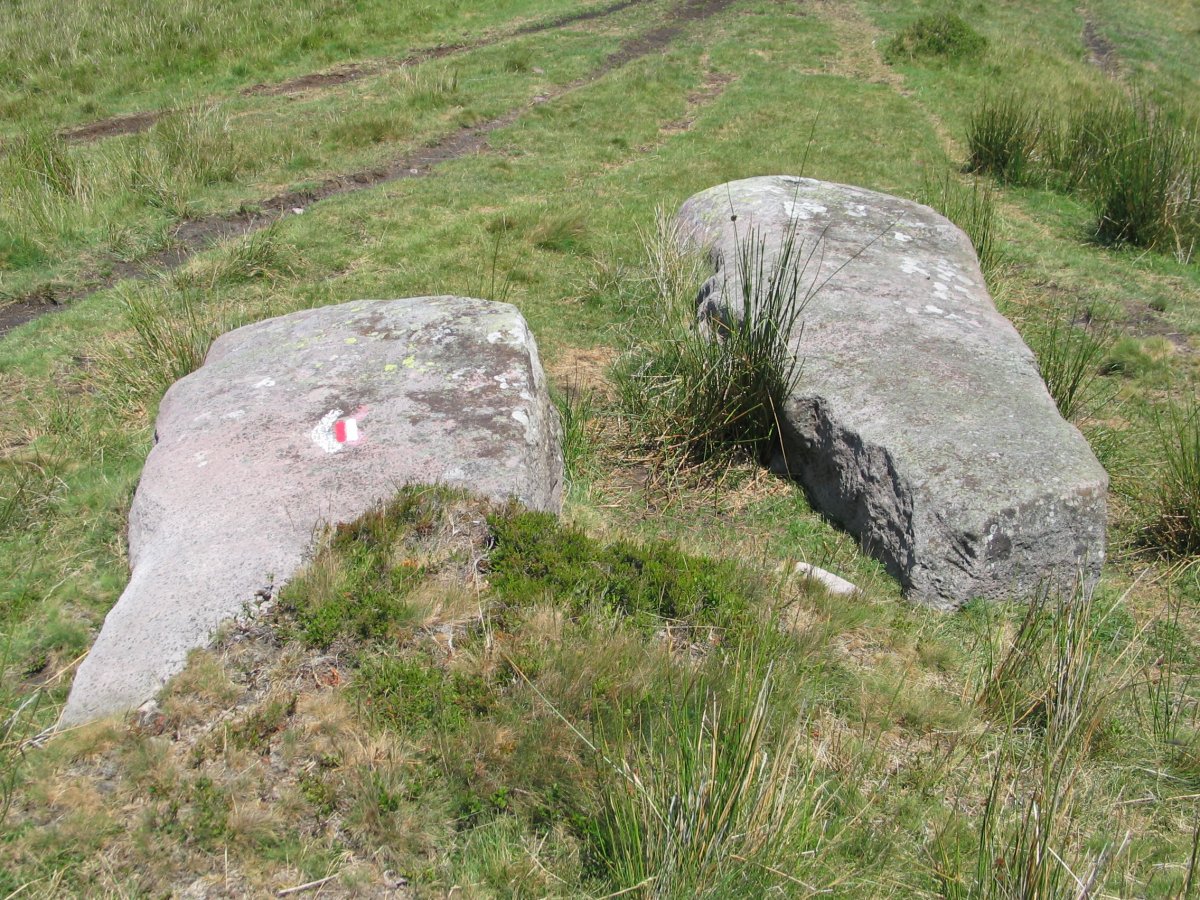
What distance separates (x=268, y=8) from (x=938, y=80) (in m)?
10.6

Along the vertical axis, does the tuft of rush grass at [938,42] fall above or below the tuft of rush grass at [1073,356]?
above

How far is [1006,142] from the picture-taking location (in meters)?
9.68

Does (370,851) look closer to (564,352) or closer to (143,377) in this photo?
(143,377)

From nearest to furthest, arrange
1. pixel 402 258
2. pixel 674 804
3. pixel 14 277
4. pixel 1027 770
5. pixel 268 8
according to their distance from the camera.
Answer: pixel 674 804 → pixel 1027 770 → pixel 14 277 → pixel 402 258 → pixel 268 8

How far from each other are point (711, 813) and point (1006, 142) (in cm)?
937

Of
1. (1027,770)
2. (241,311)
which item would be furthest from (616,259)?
(1027,770)

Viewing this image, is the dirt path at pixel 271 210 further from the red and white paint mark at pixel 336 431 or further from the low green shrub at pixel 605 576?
the low green shrub at pixel 605 576

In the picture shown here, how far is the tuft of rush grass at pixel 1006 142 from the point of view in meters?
9.66

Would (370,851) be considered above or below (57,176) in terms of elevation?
below

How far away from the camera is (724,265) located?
5809mm

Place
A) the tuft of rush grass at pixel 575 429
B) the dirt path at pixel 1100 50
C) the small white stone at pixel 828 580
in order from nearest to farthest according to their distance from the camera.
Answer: the small white stone at pixel 828 580, the tuft of rush grass at pixel 575 429, the dirt path at pixel 1100 50

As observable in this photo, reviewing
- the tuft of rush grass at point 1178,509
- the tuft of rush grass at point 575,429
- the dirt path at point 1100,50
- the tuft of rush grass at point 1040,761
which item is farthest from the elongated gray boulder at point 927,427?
the dirt path at point 1100,50

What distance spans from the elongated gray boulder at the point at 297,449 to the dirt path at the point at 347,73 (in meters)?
7.16

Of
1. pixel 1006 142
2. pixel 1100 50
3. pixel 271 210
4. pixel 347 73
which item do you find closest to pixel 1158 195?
pixel 1006 142
